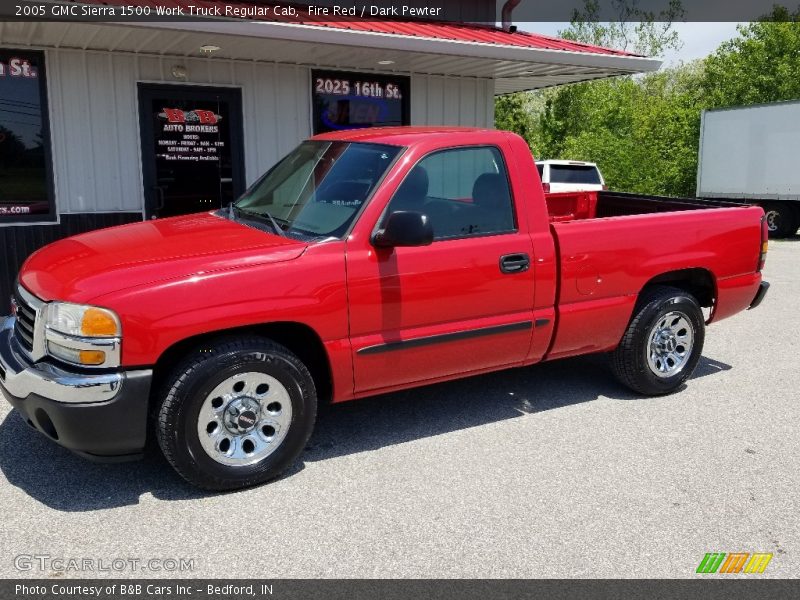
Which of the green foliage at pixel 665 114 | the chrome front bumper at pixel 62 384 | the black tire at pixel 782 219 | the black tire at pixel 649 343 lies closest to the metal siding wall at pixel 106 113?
the chrome front bumper at pixel 62 384

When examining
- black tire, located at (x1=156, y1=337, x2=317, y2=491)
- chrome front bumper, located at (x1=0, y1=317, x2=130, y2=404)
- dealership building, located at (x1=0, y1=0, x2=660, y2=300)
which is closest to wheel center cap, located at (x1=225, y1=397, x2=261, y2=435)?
black tire, located at (x1=156, y1=337, x2=317, y2=491)

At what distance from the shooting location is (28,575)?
311 centimetres

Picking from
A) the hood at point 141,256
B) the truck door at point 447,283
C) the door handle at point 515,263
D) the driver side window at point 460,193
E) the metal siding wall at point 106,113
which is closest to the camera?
the hood at point 141,256

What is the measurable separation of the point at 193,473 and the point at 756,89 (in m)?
23.7

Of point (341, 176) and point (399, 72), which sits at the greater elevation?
point (399, 72)

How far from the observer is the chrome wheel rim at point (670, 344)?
5.40m

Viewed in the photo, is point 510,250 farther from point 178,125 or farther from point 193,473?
point 178,125

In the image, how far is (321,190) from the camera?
14.7 ft

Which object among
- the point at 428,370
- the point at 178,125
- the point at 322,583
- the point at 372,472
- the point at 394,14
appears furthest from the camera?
the point at 394,14

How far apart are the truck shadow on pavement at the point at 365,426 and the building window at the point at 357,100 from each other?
469cm

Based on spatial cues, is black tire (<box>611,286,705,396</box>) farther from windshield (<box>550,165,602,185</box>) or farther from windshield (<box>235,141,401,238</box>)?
windshield (<box>550,165,602,185</box>)

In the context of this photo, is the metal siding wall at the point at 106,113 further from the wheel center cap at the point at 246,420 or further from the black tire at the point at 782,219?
the black tire at the point at 782,219

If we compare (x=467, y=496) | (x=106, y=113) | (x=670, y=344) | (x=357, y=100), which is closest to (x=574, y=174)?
(x=357, y=100)

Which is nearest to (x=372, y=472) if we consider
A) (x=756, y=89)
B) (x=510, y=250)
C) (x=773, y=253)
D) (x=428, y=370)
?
(x=428, y=370)
